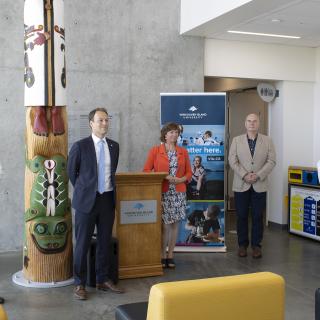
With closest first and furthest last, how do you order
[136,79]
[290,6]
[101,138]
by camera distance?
1. [101,138]
2. [290,6]
3. [136,79]

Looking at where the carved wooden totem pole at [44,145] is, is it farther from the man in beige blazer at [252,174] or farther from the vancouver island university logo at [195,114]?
the man in beige blazer at [252,174]

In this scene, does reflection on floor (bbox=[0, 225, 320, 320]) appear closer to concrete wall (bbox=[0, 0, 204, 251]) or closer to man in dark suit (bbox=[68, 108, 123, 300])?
man in dark suit (bbox=[68, 108, 123, 300])

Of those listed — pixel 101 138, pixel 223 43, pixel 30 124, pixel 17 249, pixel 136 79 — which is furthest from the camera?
pixel 223 43

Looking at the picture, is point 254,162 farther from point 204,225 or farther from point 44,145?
point 44,145

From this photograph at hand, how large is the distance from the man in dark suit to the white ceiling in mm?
2518

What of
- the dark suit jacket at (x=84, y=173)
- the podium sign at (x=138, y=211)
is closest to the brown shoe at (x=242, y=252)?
the podium sign at (x=138, y=211)

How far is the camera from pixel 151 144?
711 centimetres

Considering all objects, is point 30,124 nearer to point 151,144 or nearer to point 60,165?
point 60,165

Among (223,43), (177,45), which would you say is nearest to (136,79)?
(177,45)

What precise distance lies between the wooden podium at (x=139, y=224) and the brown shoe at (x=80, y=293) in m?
0.66

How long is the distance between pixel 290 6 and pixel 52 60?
9.77ft

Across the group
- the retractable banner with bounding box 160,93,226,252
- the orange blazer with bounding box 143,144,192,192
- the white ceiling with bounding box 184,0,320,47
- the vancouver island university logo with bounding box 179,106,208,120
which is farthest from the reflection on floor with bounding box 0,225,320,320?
the white ceiling with bounding box 184,0,320,47

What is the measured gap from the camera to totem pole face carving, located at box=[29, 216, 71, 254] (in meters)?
4.87

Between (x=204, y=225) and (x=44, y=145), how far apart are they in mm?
2602
